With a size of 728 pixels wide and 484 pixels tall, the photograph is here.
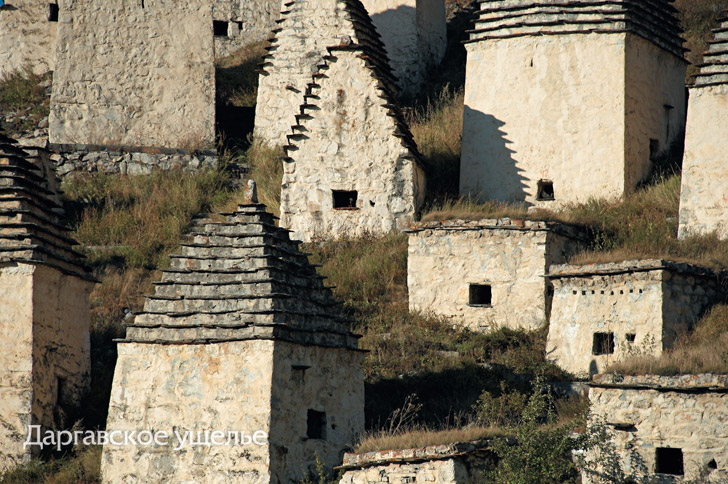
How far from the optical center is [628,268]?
18.9 metres

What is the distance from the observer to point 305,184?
24625 millimetres

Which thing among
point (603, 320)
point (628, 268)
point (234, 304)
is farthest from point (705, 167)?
point (234, 304)

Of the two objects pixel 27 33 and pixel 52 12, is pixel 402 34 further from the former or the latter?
pixel 27 33

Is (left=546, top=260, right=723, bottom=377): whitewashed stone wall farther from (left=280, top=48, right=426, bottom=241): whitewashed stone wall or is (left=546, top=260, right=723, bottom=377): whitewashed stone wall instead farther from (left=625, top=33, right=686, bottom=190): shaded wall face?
(left=625, top=33, right=686, bottom=190): shaded wall face

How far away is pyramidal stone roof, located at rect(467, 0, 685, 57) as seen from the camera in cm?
2553

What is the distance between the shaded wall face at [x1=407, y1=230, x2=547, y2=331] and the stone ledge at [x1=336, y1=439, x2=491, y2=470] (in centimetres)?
678

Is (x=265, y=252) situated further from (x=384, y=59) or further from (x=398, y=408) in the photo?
(x=384, y=59)

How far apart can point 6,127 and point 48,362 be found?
13671mm

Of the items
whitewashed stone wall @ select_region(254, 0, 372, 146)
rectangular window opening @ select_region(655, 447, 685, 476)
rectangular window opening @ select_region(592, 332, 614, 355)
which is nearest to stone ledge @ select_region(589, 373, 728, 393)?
rectangular window opening @ select_region(655, 447, 685, 476)

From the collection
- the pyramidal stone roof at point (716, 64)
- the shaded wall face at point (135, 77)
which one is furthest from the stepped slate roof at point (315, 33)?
the pyramidal stone roof at point (716, 64)

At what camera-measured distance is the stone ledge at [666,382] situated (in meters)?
14.5

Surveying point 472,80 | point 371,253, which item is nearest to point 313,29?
point 472,80

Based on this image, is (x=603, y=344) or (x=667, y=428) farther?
(x=603, y=344)

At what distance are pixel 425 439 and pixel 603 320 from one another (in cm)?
553
